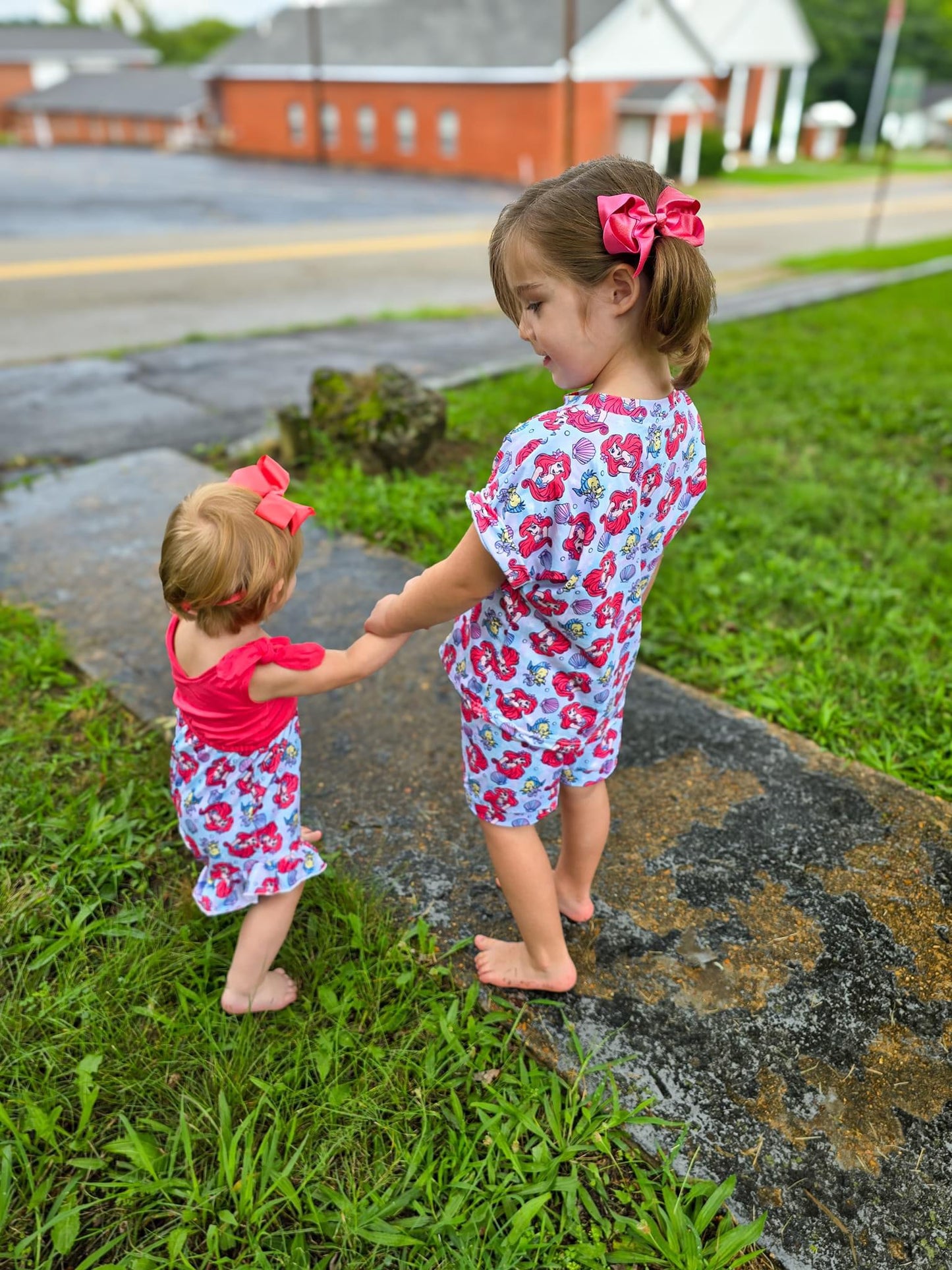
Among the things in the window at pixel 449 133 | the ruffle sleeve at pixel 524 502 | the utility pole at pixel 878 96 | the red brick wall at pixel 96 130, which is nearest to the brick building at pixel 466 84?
the window at pixel 449 133

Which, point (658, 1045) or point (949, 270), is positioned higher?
point (658, 1045)

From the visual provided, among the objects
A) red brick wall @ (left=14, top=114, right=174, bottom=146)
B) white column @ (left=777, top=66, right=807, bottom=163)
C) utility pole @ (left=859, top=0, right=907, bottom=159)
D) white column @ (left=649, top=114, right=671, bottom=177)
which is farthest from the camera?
utility pole @ (left=859, top=0, right=907, bottom=159)

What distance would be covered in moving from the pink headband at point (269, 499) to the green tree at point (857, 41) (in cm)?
5344

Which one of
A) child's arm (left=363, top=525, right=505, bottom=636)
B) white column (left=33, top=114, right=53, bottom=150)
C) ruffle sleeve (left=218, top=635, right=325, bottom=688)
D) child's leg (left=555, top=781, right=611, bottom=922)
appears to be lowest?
white column (left=33, top=114, right=53, bottom=150)

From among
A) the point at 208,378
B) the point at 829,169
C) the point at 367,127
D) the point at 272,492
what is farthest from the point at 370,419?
the point at 829,169

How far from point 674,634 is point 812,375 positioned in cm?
377

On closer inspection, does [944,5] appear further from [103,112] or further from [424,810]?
[424,810]

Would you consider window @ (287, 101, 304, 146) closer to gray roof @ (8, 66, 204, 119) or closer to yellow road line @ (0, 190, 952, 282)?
gray roof @ (8, 66, 204, 119)

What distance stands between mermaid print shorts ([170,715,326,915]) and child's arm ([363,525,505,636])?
337 millimetres

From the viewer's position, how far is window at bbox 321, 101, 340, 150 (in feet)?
105

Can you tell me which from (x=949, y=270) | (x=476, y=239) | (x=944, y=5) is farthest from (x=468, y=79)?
(x=944, y=5)

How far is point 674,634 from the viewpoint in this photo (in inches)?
128

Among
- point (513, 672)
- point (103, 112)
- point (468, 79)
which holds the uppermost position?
point (513, 672)

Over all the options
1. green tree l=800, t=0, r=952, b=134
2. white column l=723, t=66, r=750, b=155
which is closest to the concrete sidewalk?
white column l=723, t=66, r=750, b=155
